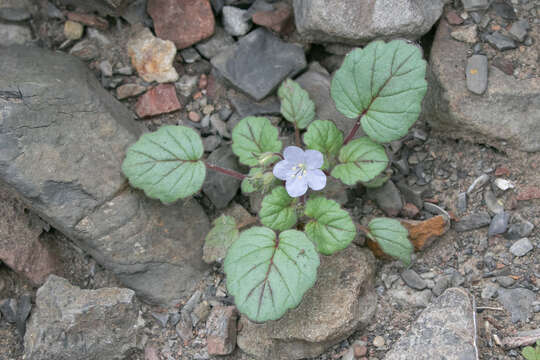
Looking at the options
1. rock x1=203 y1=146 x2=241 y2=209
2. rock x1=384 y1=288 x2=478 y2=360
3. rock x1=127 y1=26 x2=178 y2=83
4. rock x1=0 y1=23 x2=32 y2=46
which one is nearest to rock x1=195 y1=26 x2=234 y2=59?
rock x1=127 y1=26 x2=178 y2=83

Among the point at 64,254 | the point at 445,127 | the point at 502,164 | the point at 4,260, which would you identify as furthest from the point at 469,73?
the point at 4,260

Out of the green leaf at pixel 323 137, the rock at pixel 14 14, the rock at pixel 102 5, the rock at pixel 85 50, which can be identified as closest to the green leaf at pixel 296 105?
the green leaf at pixel 323 137

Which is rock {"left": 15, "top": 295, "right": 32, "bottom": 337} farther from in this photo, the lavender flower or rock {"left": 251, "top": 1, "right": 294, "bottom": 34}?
rock {"left": 251, "top": 1, "right": 294, "bottom": 34}

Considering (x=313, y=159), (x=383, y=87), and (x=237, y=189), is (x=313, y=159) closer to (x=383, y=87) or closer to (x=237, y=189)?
(x=383, y=87)

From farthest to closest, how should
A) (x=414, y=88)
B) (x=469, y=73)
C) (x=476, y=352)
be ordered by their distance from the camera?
(x=469, y=73) → (x=414, y=88) → (x=476, y=352)

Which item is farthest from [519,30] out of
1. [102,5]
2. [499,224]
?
[102,5]

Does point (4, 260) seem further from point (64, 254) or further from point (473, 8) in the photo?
point (473, 8)
